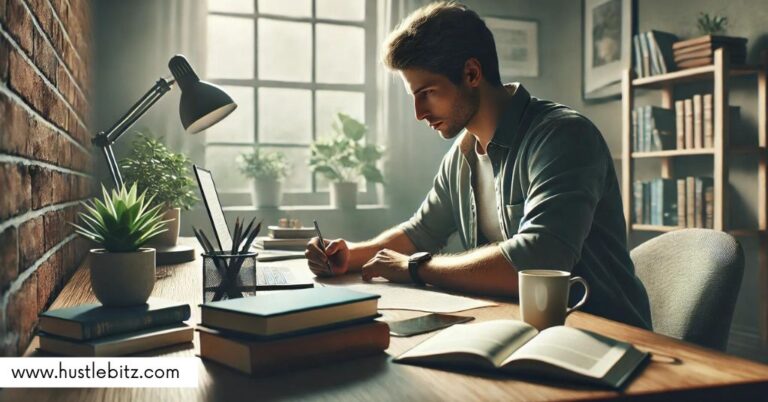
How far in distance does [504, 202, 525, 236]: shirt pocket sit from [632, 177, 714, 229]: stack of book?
6.80 ft

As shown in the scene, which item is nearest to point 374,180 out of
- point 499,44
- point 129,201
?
point 499,44

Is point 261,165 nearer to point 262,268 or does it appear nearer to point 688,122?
point 262,268

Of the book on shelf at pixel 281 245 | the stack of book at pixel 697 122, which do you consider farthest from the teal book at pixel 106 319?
the stack of book at pixel 697 122

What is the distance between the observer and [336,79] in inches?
156

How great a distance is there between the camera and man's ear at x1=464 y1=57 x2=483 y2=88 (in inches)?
68.2

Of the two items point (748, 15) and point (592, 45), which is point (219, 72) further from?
point (748, 15)

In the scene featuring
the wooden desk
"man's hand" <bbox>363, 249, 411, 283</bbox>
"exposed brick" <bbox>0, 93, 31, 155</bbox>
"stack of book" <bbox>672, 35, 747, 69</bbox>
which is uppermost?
"stack of book" <bbox>672, 35, 747, 69</bbox>

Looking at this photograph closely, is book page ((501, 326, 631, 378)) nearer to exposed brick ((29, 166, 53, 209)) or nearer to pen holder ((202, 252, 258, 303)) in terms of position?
pen holder ((202, 252, 258, 303))

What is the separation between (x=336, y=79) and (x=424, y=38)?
2.34m

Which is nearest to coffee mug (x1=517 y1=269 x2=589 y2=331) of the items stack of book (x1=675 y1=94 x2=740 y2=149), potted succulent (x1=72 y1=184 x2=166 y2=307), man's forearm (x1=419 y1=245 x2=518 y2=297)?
man's forearm (x1=419 y1=245 x2=518 y2=297)

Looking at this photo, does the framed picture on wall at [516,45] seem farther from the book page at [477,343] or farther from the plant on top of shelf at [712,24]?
the book page at [477,343]

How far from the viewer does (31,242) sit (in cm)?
97

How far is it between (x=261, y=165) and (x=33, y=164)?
2590 mm

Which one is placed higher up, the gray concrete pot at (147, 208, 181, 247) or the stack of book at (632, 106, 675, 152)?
the stack of book at (632, 106, 675, 152)
